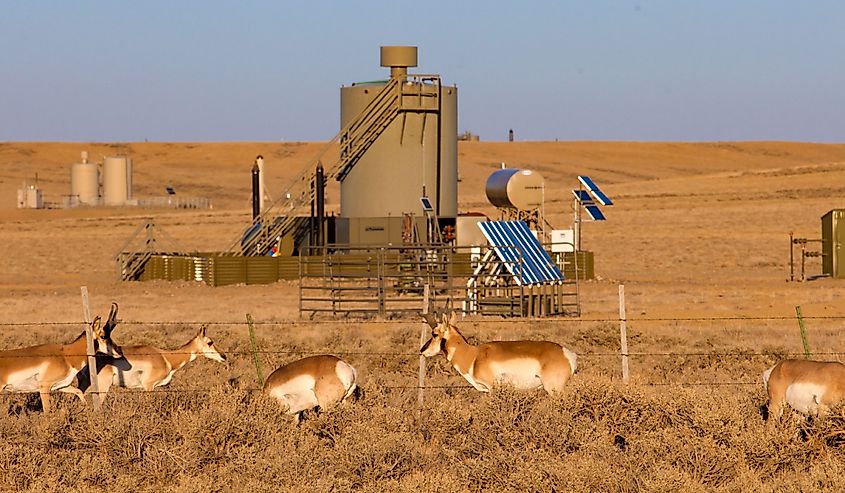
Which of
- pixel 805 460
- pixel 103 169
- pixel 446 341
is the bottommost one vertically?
pixel 805 460

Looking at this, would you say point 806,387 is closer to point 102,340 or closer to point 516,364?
point 516,364

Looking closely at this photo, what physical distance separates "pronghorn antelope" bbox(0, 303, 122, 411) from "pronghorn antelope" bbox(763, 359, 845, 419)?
25.8 feet

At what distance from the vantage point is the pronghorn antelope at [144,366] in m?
16.7

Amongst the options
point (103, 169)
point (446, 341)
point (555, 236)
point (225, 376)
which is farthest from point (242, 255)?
point (103, 169)

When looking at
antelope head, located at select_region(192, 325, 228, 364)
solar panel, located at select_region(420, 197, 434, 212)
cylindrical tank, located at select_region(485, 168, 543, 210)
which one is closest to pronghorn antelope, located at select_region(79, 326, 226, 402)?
antelope head, located at select_region(192, 325, 228, 364)

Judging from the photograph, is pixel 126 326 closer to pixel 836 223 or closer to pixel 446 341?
pixel 446 341

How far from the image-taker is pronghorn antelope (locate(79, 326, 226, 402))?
16.7m

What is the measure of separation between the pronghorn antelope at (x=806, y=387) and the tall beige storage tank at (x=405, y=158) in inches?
1110

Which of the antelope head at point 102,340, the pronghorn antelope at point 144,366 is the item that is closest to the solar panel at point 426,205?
the pronghorn antelope at point 144,366

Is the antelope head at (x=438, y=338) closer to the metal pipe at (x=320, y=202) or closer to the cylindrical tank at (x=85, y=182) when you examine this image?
the metal pipe at (x=320, y=202)

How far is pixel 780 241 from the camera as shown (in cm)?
5844

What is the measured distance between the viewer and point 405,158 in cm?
4253

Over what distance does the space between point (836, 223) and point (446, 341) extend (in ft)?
91.0

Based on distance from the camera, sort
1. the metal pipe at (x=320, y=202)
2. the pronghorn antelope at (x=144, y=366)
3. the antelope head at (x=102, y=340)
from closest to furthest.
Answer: the antelope head at (x=102, y=340), the pronghorn antelope at (x=144, y=366), the metal pipe at (x=320, y=202)
